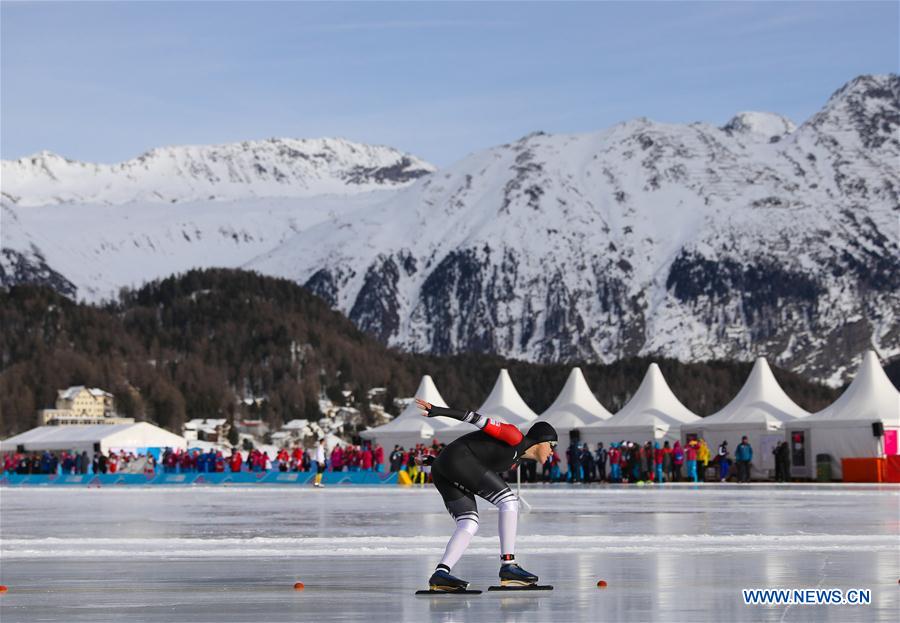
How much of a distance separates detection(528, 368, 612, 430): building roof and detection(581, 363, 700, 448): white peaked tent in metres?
1.76

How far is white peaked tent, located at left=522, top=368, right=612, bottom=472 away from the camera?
74.3m

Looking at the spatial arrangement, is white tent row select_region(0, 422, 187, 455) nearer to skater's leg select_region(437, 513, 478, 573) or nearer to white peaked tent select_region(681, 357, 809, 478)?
white peaked tent select_region(681, 357, 809, 478)

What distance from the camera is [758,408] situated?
67500 millimetres

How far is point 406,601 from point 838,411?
169ft

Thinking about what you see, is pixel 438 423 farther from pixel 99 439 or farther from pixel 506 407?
pixel 99 439

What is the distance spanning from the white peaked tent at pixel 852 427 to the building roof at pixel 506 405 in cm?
1914

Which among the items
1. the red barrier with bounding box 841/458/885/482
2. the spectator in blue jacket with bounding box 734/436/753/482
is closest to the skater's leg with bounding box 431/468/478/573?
the spectator in blue jacket with bounding box 734/436/753/482

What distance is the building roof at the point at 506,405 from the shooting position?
80550 millimetres

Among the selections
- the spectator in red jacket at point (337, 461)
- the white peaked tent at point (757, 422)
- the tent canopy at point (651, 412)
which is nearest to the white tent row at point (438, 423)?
the spectator in red jacket at point (337, 461)

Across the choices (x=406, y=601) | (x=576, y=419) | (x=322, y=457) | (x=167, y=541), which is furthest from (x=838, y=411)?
(x=406, y=601)

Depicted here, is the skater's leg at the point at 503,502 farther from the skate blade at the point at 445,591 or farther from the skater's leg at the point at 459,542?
the skate blade at the point at 445,591

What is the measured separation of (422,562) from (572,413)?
189 feet

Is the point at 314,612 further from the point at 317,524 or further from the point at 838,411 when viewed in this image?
the point at 838,411

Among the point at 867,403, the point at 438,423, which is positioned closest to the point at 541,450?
the point at 867,403
